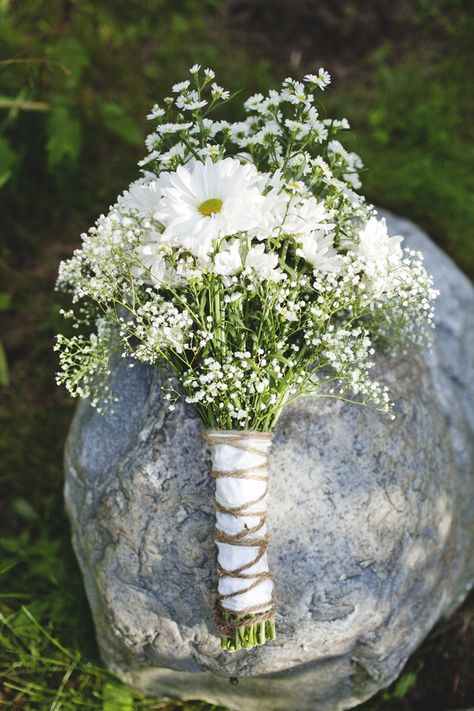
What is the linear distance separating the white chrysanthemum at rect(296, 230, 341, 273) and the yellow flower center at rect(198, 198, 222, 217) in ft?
0.87

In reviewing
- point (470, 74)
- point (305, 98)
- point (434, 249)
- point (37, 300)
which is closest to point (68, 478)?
point (37, 300)

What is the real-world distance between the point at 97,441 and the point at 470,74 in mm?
3423

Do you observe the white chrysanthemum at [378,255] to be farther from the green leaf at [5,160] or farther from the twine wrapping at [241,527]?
the green leaf at [5,160]

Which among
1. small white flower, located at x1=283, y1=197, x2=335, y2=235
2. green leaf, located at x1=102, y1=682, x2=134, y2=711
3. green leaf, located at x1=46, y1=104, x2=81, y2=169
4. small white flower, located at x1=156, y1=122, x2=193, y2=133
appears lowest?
green leaf, located at x1=102, y1=682, x2=134, y2=711

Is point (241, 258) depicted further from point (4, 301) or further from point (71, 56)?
point (71, 56)

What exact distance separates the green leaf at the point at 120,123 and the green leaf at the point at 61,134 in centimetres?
21

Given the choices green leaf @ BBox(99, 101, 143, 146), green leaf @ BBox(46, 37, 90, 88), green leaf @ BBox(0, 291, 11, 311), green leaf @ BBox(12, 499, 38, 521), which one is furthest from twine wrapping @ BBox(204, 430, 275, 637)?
green leaf @ BBox(46, 37, 90, 88)

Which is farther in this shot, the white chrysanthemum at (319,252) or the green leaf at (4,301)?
the green leaf at (4,301)

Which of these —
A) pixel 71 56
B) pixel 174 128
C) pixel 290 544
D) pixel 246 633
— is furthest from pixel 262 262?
pixel 71 56

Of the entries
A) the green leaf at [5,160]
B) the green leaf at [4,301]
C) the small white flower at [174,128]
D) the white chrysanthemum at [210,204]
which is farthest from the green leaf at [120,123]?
the white chrysanthemum at [210,204]

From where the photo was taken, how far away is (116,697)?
2859mm

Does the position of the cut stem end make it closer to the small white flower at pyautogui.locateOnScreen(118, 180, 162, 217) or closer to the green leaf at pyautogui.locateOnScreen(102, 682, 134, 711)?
the green leaf at pyautogui.locateOnScreen(102, 682, 134, 711)

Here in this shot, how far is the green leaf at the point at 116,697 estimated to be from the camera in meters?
2.84

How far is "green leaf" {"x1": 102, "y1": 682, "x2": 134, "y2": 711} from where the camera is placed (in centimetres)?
284
